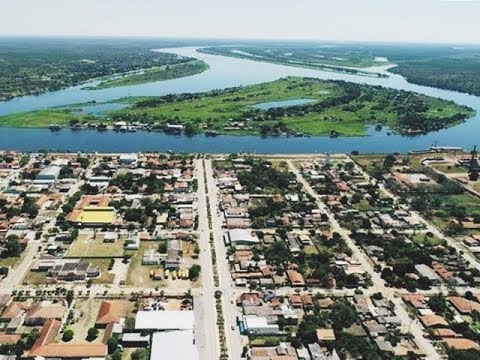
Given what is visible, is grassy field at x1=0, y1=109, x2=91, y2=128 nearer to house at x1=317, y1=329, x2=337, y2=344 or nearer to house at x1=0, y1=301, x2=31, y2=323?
house at x1=0, y1=301, x2=31, y2=323

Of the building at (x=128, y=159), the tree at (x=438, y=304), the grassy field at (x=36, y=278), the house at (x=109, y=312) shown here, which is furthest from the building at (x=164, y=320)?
the building at (x=128, y=159)

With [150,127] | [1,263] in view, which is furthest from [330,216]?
[150,127]

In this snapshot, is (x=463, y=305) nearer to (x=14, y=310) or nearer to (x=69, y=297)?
(x=69, y=297)

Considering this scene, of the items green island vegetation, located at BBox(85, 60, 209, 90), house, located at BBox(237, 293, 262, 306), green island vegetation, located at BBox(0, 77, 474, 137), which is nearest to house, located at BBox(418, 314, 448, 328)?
house, located at BBox(237, 293, 262, 306)

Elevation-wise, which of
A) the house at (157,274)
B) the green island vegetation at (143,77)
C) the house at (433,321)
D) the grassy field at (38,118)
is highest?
the house at (433,321)

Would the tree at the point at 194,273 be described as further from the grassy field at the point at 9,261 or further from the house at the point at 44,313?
the grassy field at the point at 9,261

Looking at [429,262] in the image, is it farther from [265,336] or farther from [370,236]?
[265,336]

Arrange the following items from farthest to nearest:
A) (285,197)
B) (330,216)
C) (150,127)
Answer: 1. (150,127)
2. (285,197)
3. (330,216)
